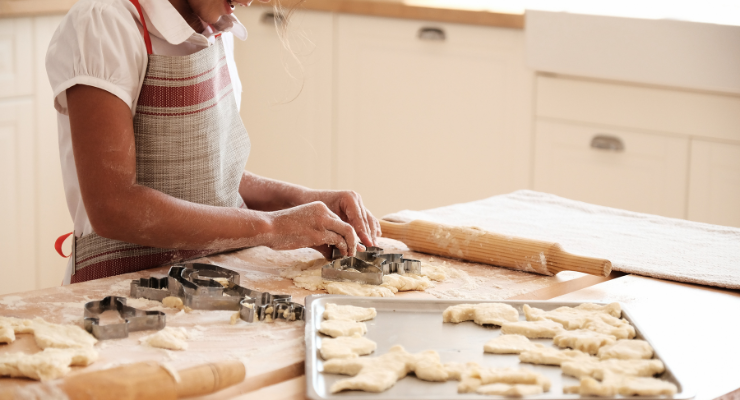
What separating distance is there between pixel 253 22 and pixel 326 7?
0.40 metres

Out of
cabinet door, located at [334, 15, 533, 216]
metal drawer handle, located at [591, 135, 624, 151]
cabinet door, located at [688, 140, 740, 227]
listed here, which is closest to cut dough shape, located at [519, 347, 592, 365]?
cabinet door, located at [688, 140, 740, 227]

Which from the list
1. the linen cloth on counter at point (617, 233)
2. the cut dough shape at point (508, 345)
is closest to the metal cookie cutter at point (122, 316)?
the cut dough shape at point (508, 345)

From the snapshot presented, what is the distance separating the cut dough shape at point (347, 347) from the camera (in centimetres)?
90

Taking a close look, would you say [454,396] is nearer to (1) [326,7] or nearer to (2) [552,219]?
(2) [552,219]

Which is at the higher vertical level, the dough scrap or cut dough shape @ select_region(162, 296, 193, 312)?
cut dough shape @ select_region(162, 296, 193, 312)

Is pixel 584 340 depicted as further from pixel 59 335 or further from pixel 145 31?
pixel 145 31

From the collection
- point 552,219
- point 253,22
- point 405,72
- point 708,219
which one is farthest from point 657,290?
point 253,22

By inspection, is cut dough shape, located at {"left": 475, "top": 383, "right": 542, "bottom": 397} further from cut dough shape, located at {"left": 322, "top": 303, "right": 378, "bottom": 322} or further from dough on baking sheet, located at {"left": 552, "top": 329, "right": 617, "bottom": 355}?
cut dough shape, located at {"left": 322, "top": 303, "right": 378, "bottom": 322}

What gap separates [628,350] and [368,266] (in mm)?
445

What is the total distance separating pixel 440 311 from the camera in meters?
1.08

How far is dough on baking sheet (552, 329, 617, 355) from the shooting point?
0.95 m

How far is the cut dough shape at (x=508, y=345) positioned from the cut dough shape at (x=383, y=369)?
77mm

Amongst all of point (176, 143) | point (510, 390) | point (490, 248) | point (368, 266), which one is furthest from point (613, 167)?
point (510, 390)

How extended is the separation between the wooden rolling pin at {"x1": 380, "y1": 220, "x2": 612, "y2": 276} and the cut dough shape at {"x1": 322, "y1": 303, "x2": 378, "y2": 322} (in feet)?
1.08
